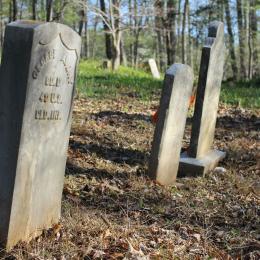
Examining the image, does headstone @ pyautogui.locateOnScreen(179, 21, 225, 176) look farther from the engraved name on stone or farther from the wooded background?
the wooded background

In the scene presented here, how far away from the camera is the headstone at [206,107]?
7.05 meters

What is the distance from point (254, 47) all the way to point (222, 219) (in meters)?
36.7

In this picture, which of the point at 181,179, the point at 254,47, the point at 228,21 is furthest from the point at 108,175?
the point at 254,47

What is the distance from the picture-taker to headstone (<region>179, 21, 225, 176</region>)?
23.1 ft

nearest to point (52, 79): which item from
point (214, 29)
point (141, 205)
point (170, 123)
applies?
point (141, 205)

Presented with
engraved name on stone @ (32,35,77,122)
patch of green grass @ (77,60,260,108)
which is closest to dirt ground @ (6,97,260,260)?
engraved name on stone @ (32,35,77,122)

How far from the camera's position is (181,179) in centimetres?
697

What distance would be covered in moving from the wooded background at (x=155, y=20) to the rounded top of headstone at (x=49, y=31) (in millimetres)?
15092

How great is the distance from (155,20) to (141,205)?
28756 millimetres

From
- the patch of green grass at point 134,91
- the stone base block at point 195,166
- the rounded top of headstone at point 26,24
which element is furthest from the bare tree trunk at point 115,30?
the rounded top of headstone at point 26,24

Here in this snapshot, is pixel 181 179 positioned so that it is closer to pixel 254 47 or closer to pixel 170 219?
pixel 170 219

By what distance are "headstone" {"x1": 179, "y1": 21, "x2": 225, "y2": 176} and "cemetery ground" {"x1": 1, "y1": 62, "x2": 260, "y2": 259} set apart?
0.22m

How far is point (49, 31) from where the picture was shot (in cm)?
377

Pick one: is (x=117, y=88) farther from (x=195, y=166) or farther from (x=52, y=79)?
(x=52, y=79)
